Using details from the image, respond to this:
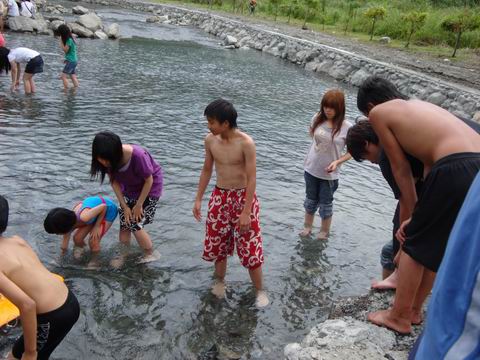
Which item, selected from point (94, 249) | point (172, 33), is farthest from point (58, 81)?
point (172, 33)

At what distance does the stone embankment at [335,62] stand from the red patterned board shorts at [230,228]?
987cm

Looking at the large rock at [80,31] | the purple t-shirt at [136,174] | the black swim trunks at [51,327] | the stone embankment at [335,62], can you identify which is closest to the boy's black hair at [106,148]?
the purple t-shirt at [136,174]

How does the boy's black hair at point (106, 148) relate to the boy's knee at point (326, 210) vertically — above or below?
above

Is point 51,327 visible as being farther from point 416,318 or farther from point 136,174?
point 416,318

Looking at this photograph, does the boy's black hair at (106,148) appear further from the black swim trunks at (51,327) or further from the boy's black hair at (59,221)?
the black swim trunks at (51,327)

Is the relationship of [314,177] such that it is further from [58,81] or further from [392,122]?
[58,81]

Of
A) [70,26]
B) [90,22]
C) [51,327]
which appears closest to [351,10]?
[90,22]

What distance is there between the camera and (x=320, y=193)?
18.2 ft

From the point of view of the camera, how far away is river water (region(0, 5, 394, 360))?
3.98 meters

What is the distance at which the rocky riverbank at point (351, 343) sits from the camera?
300cm

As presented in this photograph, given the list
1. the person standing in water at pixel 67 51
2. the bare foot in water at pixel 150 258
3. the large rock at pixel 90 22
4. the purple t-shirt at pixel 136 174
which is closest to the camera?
the purple t-shirt at pixel 136 174

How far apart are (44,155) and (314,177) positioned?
14.9ft

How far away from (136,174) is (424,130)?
2.77 meters

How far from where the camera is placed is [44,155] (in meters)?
7.43
